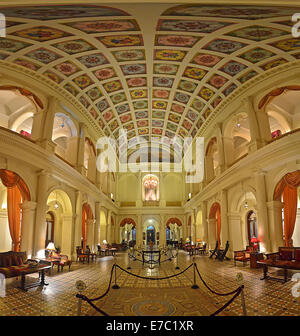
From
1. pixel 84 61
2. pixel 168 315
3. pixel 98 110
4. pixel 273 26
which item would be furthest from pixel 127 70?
pixel 168 315

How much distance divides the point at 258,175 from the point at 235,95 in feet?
15.7

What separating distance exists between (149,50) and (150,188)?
1975cm

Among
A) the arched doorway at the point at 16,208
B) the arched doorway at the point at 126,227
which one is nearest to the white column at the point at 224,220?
the arched doorway at the point at 16,208

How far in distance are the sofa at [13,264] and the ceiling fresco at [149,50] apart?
7078 mm

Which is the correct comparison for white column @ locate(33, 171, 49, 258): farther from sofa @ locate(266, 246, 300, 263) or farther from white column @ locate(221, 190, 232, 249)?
white column @ locate(221, 190, 232, 249)

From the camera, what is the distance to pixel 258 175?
10.7m

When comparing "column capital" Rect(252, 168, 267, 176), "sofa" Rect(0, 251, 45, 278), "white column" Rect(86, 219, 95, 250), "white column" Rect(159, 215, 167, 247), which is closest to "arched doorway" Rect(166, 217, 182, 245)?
"white column" Rect(159, 215, 167, 247)

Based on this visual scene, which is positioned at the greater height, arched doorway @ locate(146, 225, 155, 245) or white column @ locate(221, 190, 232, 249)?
white column @ locate(221, 190, 232, 249)

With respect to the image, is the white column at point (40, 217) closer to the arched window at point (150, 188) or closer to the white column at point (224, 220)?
the white column at point (224, 220)

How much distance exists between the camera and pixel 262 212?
10477 mm

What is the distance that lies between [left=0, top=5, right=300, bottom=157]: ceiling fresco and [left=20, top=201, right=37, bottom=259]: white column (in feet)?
19.0

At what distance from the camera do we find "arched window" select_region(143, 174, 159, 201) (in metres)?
28.9

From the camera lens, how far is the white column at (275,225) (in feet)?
32.9
